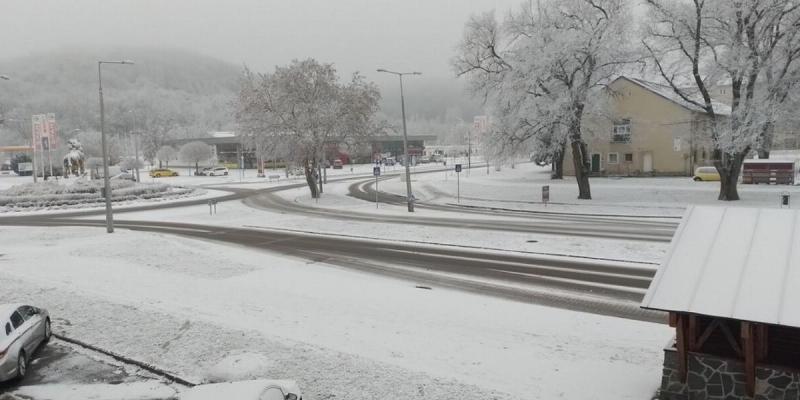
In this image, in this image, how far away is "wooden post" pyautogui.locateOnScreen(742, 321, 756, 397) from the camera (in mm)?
7160

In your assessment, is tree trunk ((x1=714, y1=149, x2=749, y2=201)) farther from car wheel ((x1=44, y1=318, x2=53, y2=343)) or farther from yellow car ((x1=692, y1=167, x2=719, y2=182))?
car wheel ((x1=44, y1=318, x2=53, y2=343))

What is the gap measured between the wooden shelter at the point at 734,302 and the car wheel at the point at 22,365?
1147 cm

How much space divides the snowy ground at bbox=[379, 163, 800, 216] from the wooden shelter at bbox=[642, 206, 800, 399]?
26624 millimetres

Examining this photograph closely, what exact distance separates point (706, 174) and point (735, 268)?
45394 millimetres

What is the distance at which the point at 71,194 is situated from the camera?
46875 millimetres

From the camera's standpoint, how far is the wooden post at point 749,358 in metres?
7.16

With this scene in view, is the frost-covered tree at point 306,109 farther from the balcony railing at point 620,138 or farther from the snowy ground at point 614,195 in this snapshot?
the balcony railing at point 620,138

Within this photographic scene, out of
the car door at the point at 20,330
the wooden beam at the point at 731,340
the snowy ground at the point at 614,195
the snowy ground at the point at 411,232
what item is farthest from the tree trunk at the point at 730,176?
the car door at the point at 20,330

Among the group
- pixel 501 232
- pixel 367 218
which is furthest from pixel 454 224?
pixel 367 218

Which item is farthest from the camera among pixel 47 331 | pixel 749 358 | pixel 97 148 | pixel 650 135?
pixel 97 148

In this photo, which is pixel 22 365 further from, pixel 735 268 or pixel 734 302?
pixel 735 268

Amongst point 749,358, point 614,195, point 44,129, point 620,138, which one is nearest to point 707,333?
point 749,358

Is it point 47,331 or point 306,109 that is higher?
point 306,109

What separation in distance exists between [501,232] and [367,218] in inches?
396
